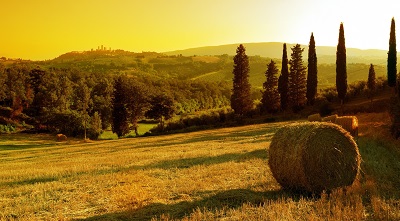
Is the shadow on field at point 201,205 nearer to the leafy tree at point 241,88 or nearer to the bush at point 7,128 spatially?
the leafy tree at point 241,88

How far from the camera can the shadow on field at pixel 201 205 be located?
31.8ft

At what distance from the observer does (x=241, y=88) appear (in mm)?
67750

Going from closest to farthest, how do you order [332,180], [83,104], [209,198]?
[209,198] < [332,180] < [83,104]

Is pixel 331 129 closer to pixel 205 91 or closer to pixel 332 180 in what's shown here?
pixel 332 180

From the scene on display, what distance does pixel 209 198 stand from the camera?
1127cm

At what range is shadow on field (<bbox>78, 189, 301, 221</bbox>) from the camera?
9680 millimetres

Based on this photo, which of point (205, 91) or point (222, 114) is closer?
point (222, 114)

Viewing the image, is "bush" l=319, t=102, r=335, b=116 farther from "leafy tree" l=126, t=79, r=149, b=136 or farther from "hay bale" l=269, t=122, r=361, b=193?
"hay bale" l=269, t=122, r=361, b=193

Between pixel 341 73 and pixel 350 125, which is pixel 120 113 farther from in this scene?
pixel 350 125

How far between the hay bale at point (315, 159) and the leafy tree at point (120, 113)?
65.6 meters

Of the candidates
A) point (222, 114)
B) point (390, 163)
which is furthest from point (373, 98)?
point (390, 163)

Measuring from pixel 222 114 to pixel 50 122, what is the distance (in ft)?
141

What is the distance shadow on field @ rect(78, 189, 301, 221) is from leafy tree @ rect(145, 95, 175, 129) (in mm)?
69837

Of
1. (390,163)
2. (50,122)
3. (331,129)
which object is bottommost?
(50,122)
